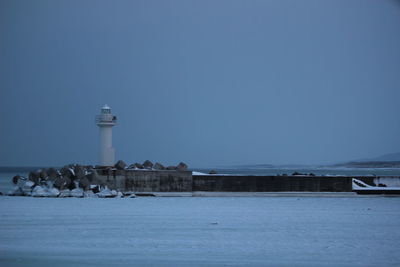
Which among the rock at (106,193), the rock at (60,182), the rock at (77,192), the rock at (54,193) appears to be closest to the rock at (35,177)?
the rock at (60,182)

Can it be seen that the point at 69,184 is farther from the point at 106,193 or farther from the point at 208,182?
the point at 208,182

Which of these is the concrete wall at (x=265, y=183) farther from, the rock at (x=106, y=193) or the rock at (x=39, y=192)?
the rock at (x=39, y=192)

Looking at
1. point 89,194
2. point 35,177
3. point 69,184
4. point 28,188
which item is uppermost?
point 35,177

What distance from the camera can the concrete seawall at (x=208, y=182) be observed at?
26.3 meters

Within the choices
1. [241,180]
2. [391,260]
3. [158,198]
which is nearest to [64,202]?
[158,198]

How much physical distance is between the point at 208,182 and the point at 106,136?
5207 mm

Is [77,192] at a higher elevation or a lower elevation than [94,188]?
lower

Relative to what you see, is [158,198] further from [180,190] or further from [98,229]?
[98,229]

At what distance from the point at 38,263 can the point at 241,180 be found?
17406 millimetres

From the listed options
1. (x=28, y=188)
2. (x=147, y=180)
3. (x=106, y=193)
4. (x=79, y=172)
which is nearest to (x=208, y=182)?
(x=147, y=180)

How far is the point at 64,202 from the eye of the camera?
24938mm

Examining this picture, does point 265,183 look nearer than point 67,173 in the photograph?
Yes

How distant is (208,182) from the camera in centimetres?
2670

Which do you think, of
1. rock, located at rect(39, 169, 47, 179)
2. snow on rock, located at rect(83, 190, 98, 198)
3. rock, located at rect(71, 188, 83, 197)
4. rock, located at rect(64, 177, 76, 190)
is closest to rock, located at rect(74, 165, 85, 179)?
rock, located at rect(64, 177, 76, 190)
